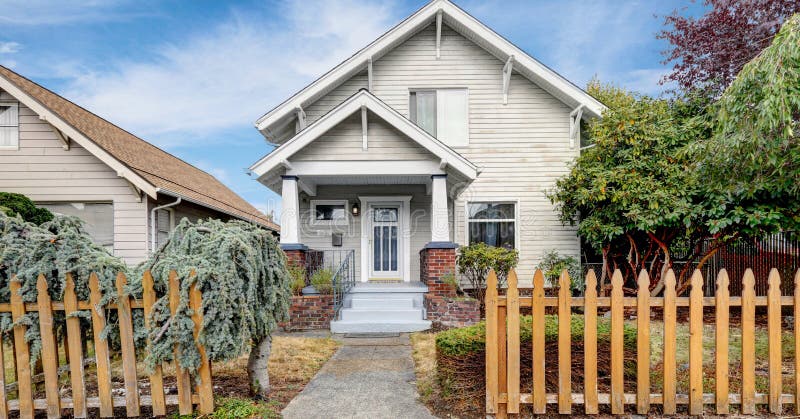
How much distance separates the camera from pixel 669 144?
9.06 m

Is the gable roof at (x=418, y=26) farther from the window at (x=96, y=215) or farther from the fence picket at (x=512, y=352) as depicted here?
the fence picket at (x=512, y=352)

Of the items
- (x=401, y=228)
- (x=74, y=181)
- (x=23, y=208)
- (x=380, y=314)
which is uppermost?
(x=74, y=181)

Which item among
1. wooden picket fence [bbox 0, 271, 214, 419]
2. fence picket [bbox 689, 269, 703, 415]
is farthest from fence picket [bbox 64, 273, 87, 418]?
fence picket [bbox 689, 269, 703, 415]

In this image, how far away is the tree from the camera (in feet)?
41.5

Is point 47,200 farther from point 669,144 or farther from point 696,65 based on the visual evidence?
point 696,65

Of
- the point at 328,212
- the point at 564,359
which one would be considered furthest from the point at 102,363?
the point at 328,212

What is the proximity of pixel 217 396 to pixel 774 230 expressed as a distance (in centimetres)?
934

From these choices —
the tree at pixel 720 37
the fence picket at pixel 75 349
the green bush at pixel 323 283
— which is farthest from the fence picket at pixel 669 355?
the tree at pixel 720 37

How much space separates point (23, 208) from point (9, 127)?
2831 millimetres

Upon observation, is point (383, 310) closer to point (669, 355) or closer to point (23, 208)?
point (669, 355)

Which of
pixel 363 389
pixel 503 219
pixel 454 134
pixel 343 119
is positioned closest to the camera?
pixel 363 389

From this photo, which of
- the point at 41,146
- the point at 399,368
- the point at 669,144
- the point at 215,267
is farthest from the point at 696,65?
the point at 41,146

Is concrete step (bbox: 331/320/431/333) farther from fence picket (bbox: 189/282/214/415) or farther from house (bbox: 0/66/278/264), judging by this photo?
house (bbox: 0/66/278/264)

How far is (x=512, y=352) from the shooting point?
3.72 m
